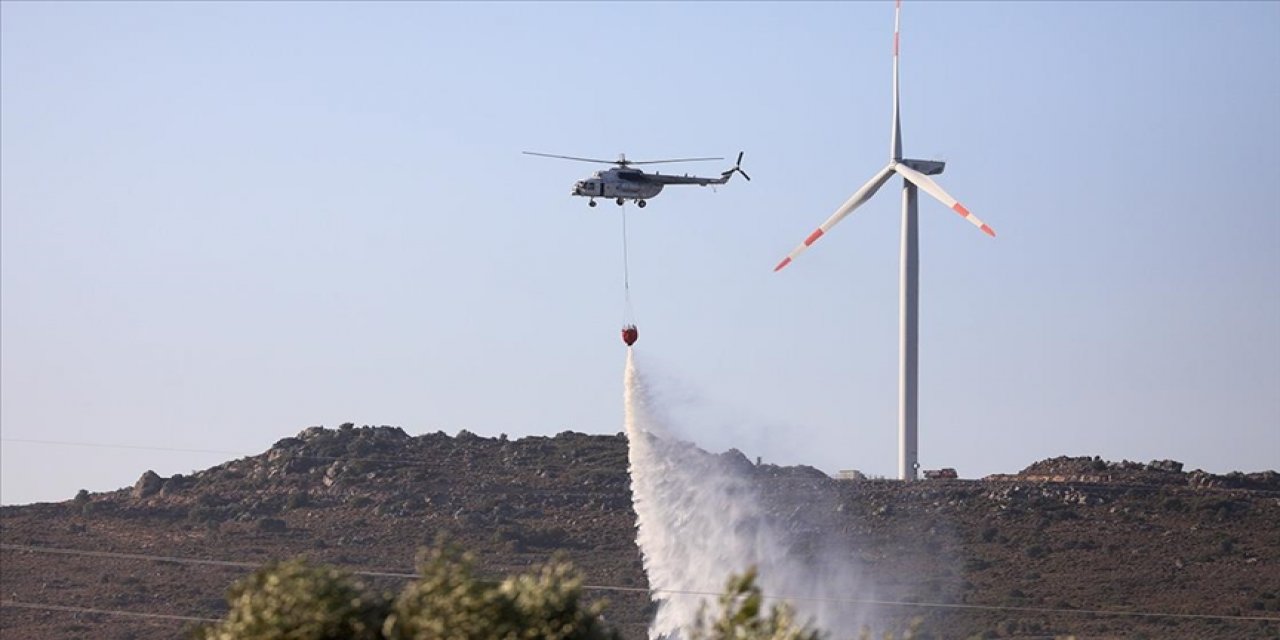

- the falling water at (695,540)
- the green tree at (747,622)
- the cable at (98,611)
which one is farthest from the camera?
the cable at (98,611)

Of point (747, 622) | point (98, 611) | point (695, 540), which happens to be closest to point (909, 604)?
point (695, 540)

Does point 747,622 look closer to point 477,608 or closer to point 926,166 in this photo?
point 477,608

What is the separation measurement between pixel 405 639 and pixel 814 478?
148 meters

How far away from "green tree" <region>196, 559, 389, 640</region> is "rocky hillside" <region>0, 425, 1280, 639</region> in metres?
97.9

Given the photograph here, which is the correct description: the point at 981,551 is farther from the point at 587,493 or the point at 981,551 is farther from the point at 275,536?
the point at 275,536

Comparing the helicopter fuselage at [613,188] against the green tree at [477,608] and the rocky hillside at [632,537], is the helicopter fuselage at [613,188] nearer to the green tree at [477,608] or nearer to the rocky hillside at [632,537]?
the rocky hillside at [632,537]

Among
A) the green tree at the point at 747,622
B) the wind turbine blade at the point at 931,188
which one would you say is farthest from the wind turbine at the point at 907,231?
the green tree at the point at 747,622

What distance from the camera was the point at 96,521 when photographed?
587ft

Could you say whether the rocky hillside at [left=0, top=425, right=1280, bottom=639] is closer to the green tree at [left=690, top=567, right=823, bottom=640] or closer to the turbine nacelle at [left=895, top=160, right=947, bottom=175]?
the turbine nacelle at [left=895, top=160, right=947, bottom=175]

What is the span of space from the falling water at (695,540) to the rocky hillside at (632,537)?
4.89m

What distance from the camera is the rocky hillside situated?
142m

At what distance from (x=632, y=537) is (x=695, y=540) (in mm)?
36886

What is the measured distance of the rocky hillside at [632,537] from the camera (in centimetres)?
14188

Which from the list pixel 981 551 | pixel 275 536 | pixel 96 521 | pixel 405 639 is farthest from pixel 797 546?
pixel 405 639
